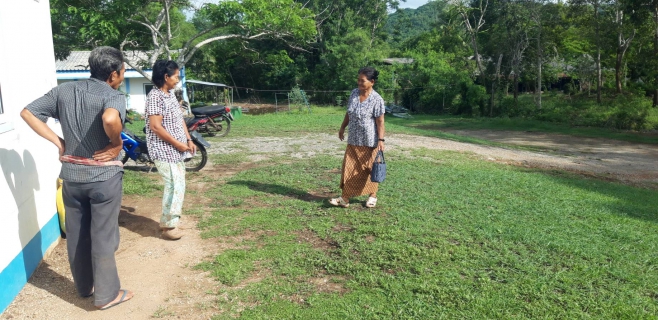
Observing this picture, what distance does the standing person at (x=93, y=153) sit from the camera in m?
2.76

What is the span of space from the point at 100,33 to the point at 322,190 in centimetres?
1095

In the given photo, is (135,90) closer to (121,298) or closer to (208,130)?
(208,130)

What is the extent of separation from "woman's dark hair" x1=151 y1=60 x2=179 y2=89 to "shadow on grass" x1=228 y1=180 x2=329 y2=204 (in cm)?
217

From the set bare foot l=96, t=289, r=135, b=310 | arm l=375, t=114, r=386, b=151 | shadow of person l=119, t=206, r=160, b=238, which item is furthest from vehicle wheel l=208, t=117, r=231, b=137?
bare foot l=96, t=289, r=135, b=310

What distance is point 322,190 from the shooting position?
5938 millimetres

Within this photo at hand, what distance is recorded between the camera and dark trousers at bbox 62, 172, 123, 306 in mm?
2805

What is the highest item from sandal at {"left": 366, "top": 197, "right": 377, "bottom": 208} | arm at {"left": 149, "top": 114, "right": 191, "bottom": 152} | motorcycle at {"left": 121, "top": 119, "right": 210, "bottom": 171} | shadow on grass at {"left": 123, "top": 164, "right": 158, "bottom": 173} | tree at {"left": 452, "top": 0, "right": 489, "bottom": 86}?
tree at {"left": 452, "top": 0, "right": 489, "bottom": 86}

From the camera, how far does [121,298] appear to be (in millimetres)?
3023

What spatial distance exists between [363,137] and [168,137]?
194 cm

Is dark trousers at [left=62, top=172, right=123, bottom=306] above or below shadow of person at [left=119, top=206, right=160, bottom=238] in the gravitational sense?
above

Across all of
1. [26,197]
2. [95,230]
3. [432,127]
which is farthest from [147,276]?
Answer: [432,127]

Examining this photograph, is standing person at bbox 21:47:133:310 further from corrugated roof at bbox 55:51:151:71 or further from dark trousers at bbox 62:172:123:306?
corrugated roof at bbox 55:51:151:71

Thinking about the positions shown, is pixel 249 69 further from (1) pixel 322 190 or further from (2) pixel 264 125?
(1) pixel 322 190

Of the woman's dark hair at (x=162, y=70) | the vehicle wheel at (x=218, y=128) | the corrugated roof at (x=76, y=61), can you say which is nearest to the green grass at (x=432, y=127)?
the vehicle wheel at (x=218, y=128)
